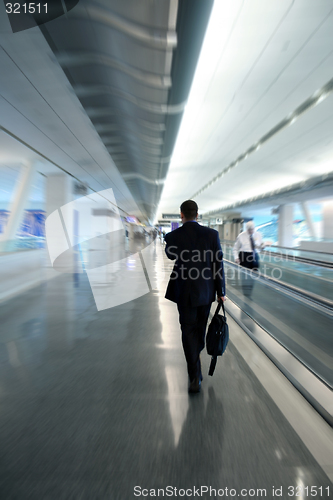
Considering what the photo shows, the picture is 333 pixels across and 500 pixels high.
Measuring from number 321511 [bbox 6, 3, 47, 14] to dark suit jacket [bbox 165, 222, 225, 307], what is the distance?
11.8 feet

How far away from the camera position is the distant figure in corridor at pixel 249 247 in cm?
690

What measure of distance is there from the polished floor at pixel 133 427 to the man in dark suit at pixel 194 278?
45 cm

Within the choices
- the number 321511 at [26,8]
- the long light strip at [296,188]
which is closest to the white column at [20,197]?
the number 321511 at [26,8]

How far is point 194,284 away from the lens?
2521 mm

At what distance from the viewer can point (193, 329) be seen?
103 inches

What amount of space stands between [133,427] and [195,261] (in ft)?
4.48

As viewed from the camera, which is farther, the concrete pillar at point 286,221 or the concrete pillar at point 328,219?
the concrete pillar at point 286,221

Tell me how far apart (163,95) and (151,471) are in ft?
20.1

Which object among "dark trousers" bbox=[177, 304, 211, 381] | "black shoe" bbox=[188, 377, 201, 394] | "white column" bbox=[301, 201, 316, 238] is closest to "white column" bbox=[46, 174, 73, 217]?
"dark trousers" bbox=[177, 304, 211, 381]

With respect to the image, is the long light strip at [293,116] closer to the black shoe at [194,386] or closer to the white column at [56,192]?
the black shoe at [194,386]

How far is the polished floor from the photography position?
1.66m

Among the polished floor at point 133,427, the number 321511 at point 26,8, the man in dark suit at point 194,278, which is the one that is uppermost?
the number 321511 at point 26,8

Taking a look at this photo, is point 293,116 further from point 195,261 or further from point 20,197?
point 20,197

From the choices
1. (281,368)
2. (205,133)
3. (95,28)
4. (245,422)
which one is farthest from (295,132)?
(245,422)
